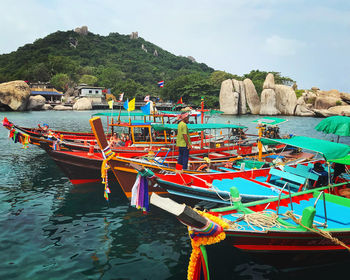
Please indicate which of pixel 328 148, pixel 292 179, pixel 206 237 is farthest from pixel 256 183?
pixel 206 237

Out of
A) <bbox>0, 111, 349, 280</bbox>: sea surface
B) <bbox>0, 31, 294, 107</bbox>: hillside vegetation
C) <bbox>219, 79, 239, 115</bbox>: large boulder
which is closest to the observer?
<bbox>0, 111, 349, 280</bbox>: sea surface

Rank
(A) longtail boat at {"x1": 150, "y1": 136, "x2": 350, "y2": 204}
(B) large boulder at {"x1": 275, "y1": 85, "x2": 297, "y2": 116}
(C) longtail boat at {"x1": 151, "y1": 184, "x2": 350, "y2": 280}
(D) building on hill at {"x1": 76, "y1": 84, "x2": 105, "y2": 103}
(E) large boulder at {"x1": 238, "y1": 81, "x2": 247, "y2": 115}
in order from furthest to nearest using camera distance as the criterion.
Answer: (D) building on hill at {"x1": 76, "y1": 84, "x2": 105, "y2": 103} → (E) large boulder at {"x1": 238, "y1": 81, "x2": 247, "y2": 115} → (B) large boulder at {"x1": 275, "y1": 85, "x2": 297, "y2": 116} → (A) longtail boat at {"x1": 150, "y1": 136, "x2": 350, "y2": 204} → (C) longtail boat at {"x1": 151, "y1": 184, "x2": 350, "y2": 280}

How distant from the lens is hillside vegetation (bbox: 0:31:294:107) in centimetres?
8531

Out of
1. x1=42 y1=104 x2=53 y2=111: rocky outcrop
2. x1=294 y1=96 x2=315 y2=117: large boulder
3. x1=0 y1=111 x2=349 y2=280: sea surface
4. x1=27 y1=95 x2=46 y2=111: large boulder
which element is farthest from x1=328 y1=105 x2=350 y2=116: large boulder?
x1=27 y1=95 x2=46 y2=111: large boulder

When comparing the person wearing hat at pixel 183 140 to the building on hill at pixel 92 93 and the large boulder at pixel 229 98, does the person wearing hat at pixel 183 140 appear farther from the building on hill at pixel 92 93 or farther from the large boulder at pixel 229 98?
the building on hill at pixel 92 93

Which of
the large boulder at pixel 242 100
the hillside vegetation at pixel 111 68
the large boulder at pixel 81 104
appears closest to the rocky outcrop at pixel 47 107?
the large boulder at pixel 81 104

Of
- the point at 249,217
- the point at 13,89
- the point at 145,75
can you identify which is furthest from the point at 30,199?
the point at 145,75

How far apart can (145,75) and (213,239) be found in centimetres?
12022

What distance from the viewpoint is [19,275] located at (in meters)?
5.86

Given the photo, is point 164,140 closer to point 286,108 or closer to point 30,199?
point 30,199

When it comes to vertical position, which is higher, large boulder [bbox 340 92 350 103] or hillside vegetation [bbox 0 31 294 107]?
hillside vegetation [bbox 0 31 294 107]

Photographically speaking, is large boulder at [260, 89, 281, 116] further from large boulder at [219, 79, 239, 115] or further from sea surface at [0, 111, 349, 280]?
sea surface at [0, 111, 349, 280]

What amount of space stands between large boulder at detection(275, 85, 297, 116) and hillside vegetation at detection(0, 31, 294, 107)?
17.1 meters

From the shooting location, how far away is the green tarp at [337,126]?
8.88m
